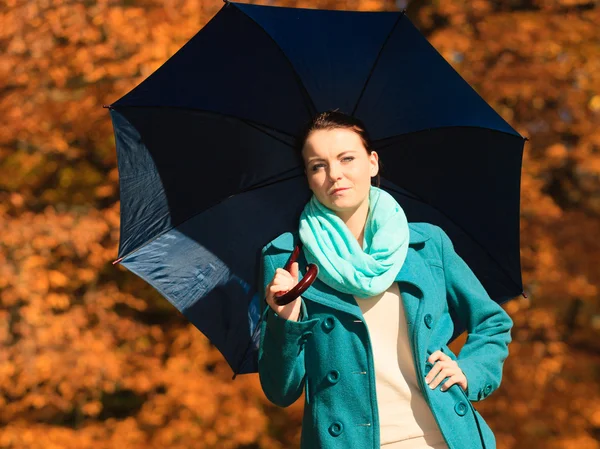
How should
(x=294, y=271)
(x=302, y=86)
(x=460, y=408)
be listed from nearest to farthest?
(x=294, y=271), (x=460, y=408), (x=302, y=86)

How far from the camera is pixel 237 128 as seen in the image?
7.62 ft

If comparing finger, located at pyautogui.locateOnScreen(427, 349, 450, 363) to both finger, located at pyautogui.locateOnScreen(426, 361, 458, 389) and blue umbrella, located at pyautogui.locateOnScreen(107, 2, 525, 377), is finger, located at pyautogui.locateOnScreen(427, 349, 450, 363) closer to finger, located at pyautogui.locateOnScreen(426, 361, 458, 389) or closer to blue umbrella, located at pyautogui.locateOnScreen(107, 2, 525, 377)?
finger, located at pyautogui.locateOnScreen(426, 361, 458, 389)

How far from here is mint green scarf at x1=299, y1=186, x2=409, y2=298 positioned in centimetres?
195

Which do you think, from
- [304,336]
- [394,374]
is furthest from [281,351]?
[394,374]

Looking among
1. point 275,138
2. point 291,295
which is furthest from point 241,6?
point 291,295

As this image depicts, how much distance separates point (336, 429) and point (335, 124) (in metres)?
0.79

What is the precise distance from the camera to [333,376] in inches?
77.1

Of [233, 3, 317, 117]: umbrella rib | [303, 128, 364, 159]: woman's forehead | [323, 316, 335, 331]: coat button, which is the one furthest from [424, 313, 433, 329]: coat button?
[233, 3, 317, 117]: umbrella rib

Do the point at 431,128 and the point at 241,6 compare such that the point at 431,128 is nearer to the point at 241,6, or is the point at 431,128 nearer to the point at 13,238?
the point at 241,6

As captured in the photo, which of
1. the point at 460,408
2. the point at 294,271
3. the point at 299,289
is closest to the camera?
the point at 299,289

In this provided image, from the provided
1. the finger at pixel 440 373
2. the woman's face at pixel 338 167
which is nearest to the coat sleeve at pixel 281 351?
the woman's face at pixel 338 167

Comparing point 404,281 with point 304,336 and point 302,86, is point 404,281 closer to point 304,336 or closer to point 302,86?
point 304,336

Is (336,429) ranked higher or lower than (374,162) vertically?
lower

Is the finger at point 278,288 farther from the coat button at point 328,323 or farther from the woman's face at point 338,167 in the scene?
the woman's face at point 338,167
